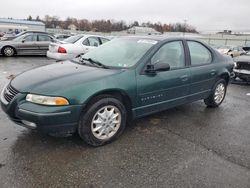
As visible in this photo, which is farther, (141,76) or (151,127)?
(151,127)

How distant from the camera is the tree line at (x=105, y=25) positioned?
66.4 meters

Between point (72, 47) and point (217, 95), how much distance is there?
657cm

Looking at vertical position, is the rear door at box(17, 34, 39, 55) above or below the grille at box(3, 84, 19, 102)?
above

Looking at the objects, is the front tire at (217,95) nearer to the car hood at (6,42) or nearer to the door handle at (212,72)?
the door handle at (212,72)

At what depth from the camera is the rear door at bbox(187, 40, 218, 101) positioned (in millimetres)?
4547

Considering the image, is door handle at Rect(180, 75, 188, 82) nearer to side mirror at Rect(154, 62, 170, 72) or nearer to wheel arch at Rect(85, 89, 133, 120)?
side mirror at Rect(154, 62, 170, 72)

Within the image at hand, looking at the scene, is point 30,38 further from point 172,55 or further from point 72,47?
point 172,55

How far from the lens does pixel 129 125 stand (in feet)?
13.8

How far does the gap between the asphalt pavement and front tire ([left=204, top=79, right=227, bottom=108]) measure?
0.94 metres

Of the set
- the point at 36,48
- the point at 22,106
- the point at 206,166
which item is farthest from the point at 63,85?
the point at 36,48

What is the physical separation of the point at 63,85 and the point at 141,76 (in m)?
1.19

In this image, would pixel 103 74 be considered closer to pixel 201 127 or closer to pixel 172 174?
pixel 172 174

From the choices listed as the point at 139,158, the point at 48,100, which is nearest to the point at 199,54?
the point at 139,158

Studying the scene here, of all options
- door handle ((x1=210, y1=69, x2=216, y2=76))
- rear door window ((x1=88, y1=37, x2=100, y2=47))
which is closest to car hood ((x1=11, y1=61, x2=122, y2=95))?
door handle ((x1=210, y1=69, x2=216, y2=76))
